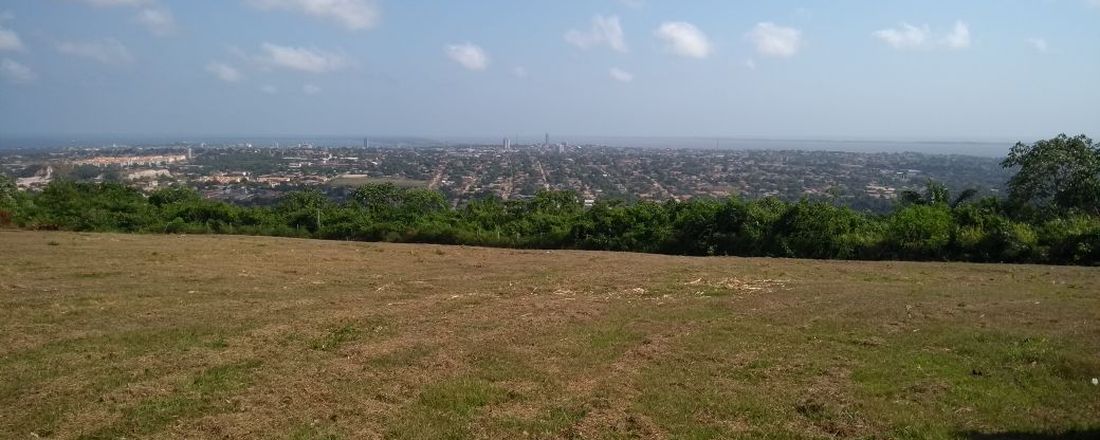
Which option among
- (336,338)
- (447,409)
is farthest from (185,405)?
(336,338)

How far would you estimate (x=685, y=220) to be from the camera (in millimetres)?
24734

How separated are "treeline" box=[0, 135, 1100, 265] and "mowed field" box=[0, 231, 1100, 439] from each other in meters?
4.86

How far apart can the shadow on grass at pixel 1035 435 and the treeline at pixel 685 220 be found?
15.9m

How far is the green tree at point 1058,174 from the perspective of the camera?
25.5m

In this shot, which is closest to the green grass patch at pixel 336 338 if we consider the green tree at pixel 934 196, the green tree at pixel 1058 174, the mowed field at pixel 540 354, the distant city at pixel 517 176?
the mowed field at pixel 540 354

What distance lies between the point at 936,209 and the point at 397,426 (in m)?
21.8

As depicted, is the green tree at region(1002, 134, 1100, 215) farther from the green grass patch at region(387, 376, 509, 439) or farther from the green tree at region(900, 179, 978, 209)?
the green grass patch at region(387, 376, 509, 439)

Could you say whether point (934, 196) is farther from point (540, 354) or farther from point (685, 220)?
point (540, 354)

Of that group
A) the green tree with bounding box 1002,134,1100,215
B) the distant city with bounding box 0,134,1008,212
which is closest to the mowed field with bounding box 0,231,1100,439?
the green tree with bounding box 1002,134,1100,215

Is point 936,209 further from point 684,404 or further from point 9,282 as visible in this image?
point 9,282

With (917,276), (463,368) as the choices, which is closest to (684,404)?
(463,368)

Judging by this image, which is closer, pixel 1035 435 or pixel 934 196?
pixel 1035 435

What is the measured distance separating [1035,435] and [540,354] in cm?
546

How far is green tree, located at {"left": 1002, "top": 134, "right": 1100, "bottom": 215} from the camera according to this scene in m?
25.5
